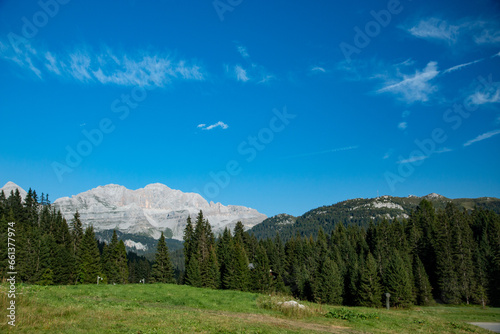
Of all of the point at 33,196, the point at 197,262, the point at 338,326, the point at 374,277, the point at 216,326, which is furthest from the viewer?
the point at 33,196

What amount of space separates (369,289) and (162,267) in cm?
4910

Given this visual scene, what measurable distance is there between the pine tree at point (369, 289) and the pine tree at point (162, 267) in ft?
150

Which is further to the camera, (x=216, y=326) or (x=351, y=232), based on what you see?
(x=351, y=232)

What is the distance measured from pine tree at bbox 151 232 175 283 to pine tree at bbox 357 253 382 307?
150 ft

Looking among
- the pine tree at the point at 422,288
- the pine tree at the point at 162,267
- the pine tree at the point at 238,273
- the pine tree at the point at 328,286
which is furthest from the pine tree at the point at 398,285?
the pine tree at the point at 162,267

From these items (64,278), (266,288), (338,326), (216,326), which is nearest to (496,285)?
(266,288)

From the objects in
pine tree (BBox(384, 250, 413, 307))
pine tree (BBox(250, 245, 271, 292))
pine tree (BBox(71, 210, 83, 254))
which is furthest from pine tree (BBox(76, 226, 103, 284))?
pine tree (BBox(384, 250, 413, 307))

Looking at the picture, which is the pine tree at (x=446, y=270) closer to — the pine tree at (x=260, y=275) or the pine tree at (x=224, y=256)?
the pine tree at (x=260, y=275)

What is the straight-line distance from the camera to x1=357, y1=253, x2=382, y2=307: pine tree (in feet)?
209

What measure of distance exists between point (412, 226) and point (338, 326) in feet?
296

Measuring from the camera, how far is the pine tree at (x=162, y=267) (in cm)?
7831

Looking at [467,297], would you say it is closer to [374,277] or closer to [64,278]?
[374,277]

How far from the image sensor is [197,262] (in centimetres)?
7725

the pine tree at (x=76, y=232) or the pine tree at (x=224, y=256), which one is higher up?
the pine tree at (x=76, y=232)
